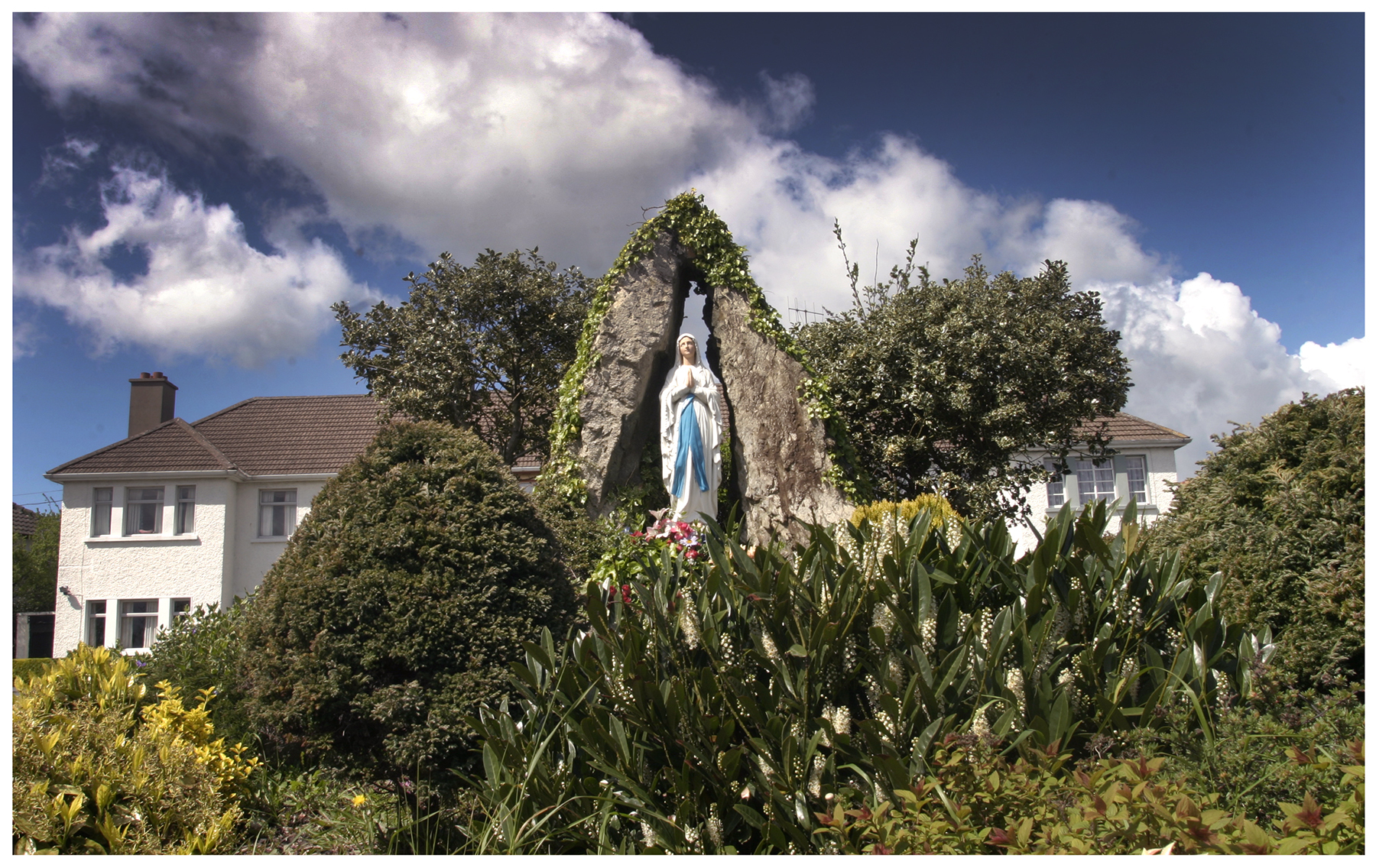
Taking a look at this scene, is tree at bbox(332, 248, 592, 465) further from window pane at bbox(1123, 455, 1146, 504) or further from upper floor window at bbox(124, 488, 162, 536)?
window pane at bbox(1123, 455, 1146, 504)

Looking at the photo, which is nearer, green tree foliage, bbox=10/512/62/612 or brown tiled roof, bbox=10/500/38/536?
green tree foliage, bbox=10/512/62/612

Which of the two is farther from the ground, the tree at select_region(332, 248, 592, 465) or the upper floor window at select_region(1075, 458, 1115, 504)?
the tree at select_region(332, 248, 592, 465)

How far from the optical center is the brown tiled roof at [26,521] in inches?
1180

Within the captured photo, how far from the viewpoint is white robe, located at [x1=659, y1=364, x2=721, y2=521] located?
812 centimetres

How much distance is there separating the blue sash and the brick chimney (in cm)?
1906

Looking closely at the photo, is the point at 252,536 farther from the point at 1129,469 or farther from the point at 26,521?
the point at 1129,469

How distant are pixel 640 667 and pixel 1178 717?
1863 millimetres

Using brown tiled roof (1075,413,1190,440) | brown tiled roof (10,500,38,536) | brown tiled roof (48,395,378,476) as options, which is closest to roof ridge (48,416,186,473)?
brown tiled roof (48,395,378,476)

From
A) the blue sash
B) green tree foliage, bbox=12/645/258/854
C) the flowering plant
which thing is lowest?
green tree foliage, bbox=12/645/258/854

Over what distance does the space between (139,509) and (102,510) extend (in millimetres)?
961

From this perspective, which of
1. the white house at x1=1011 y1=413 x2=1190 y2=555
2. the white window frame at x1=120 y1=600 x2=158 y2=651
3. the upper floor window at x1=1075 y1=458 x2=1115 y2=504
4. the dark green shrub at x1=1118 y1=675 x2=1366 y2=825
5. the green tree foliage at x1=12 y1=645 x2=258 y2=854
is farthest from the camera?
the upper floor window at x1=1075 y1=458 x2=1115 y2=504

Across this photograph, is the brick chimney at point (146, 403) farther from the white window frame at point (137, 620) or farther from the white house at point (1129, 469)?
the white house at point (1129, 469)

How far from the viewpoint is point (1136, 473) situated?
19531mm
